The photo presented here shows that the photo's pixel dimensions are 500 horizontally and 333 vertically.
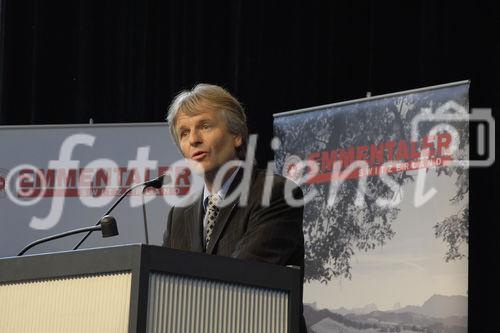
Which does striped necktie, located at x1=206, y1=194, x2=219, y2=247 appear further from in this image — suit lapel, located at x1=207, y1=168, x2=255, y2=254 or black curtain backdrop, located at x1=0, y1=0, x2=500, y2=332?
black curtain backdrop, located at x1=0, y1=0, x2=500, y2=332

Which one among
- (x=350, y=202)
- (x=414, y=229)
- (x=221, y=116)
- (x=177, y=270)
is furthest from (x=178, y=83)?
(x=177, y=270)

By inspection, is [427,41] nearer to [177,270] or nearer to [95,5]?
[95,5]

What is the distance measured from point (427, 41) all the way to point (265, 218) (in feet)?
10.2

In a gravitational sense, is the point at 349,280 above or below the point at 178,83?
A: below

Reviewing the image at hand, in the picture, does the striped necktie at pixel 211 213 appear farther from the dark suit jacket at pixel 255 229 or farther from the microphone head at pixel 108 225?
the microphone head at pixel 108 225

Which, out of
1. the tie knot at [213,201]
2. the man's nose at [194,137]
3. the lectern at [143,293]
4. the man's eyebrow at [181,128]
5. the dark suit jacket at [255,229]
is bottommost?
the lectern at [143,293]

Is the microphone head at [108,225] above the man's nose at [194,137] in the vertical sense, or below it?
below

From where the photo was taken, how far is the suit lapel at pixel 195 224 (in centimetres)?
221

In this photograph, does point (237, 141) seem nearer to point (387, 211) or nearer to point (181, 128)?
point (181, 128)

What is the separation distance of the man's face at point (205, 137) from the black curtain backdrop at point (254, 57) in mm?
2658

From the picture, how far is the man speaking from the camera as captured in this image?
2.11 metres

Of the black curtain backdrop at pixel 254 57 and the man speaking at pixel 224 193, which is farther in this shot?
the black curtain backdrop at pixel 254 57

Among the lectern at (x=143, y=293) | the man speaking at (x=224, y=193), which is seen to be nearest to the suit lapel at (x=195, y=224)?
the man speaking at (x=224, y=193)

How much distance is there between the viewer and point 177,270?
4.89 feet
